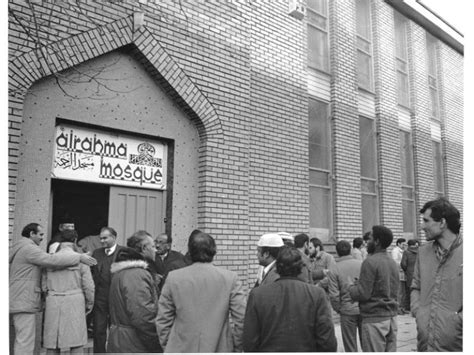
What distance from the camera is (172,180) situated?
21.6 feet

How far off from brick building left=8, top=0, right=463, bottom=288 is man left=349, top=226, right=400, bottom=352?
2.49m

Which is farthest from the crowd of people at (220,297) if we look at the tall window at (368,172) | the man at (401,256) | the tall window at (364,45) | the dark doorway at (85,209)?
the tall window at (364,45)

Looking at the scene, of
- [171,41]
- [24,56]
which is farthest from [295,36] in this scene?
[24,56]

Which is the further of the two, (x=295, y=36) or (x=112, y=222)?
(x=295, y=36)

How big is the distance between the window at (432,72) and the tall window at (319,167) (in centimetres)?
451

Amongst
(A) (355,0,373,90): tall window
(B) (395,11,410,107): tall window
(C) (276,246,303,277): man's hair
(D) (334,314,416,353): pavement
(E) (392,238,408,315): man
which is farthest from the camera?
(B) (395,11,410,107): tall window

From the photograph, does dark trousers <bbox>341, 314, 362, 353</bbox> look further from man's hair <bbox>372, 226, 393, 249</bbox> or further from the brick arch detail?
the brick arch detail

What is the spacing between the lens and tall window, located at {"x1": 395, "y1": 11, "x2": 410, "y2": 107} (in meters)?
11.2

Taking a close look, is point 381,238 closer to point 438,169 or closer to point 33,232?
point 33,232

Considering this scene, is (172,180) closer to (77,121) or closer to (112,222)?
(112,222)

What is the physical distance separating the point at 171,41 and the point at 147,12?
0.52 m

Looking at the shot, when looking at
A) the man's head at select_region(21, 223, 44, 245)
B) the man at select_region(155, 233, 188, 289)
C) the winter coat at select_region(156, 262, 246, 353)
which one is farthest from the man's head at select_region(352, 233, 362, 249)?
the man's head at select_region(21, 223, 44, 245)

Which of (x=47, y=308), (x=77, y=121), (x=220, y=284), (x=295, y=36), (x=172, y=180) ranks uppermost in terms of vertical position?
(x=295, y=36)

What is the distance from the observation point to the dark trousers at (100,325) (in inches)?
208
